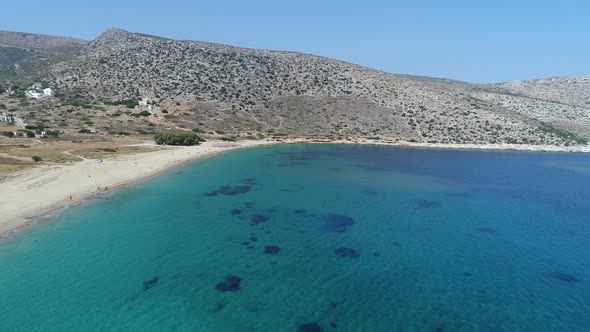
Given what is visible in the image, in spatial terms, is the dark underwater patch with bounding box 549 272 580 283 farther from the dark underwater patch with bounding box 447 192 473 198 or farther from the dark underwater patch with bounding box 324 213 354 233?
the dark underwater patch with bounding box 447 192 473 198

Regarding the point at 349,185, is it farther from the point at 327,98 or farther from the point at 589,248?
the point at 327,98

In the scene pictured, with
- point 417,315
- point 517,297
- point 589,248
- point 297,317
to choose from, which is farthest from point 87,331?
point 589,248

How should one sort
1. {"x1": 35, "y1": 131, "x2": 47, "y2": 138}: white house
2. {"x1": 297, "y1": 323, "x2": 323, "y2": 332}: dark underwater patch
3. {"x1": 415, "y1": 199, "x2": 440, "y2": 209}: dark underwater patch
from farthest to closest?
1. {"x1": 35, "y1": 131, "x2": 47, "y2": 138}: white house
2. {"x1": 415, "y1": 199, "x2": 440, "y2": 209}: dark underwater patch
3. {"x1": 297, "y1": 323, "x2": 323, "y2": 332}: dark underwater patch

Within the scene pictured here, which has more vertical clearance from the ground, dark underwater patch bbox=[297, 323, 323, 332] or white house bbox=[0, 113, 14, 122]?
white house bbox=[0, 113, 14, 122]

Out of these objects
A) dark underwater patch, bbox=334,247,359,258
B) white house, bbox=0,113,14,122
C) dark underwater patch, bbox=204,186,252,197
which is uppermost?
white house, bbox=0,113,14,122

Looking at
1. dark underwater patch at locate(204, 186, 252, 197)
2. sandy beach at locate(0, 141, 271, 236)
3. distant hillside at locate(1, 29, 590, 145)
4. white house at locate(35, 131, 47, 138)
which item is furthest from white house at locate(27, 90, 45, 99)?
dark underwater patch at locate(204, 186, 252, 197)

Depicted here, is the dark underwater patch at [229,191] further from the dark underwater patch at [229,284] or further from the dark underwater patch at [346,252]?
the dark underwater patch at [229,284]

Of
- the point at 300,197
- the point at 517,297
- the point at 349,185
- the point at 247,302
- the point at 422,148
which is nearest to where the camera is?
the point at 247,302
